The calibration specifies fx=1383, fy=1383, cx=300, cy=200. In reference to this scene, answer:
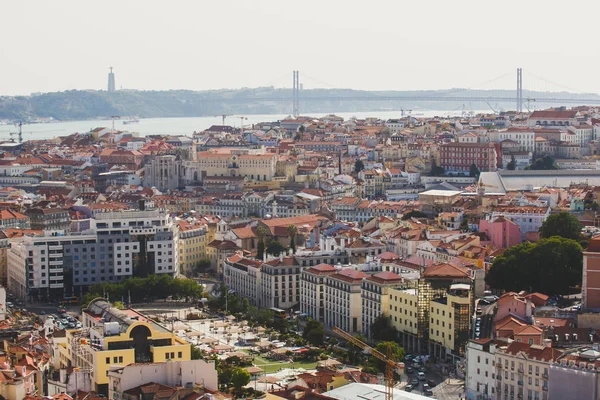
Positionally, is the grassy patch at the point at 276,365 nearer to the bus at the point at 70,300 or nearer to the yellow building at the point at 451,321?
the yellow building at the point at 451,321

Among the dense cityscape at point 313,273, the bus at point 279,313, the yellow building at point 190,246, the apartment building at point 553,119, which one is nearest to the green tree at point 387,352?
the dense cityscape at point 313,273

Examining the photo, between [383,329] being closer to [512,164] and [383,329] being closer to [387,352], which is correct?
[387,352]

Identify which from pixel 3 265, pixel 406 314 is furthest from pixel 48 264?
pixel 406 314

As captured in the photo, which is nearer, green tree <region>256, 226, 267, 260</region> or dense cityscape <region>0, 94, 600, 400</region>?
dense cityscape <region>0, 94, 600, 400</region>

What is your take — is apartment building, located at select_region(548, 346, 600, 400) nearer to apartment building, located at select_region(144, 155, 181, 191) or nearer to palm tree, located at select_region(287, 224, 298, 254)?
palm tree, located at select_region(287, 224, 298, 254)

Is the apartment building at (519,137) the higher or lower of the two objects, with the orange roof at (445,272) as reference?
higher

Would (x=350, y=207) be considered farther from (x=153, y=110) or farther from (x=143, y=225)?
(x=153, y=110)

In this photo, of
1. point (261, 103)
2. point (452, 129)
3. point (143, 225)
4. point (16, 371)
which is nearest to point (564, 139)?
→ point (452, 129)

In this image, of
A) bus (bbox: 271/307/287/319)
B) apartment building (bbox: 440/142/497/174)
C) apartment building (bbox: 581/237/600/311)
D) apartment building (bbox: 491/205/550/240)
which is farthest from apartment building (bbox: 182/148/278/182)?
apartment building (bbox: 581/237/600/311)
